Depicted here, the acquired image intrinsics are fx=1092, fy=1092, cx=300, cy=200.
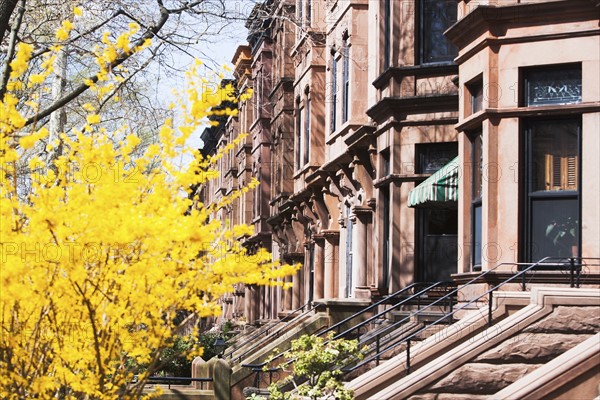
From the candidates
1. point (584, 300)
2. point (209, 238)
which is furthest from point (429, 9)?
point (209, 238)

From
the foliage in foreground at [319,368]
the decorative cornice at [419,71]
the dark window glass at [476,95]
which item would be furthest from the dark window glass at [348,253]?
the foliage in foreground at [319,368]

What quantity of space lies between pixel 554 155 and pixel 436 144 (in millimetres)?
6252

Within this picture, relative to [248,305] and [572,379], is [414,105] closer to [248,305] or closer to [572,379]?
[572,379]

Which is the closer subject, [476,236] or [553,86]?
[553,86]

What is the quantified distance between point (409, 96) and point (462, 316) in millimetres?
6518

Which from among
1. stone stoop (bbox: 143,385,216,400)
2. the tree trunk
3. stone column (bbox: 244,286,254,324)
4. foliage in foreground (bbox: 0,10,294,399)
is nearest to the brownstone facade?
stone stoop (bbox: 143,385,216,400)

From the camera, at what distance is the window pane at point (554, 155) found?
52.4ft

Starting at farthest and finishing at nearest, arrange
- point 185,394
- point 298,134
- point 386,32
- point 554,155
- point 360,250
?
point 298,134 → point 360,250 → point 386,32 → point 185,394 → point 554,155

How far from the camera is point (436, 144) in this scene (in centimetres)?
2236

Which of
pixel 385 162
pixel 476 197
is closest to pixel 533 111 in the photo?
pixel 476 197

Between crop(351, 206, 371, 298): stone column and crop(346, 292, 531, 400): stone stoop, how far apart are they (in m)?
9.89

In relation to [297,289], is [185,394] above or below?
below

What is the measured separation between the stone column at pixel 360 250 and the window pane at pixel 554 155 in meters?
10.0

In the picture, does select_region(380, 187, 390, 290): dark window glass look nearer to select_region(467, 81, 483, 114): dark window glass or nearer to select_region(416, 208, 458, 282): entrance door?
select_region(416, 208, 458, 282): entrance door
